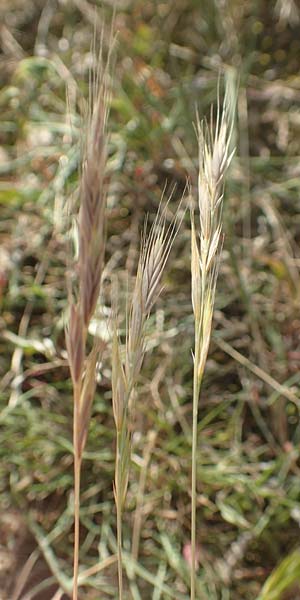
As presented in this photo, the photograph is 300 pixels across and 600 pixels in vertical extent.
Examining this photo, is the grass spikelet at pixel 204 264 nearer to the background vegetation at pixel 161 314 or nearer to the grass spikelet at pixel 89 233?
the grass spikelet at pixel 89 233

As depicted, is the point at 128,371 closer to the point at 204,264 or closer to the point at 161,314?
the point at 204,264

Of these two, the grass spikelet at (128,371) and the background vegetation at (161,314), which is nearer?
the grass spikelet at (128,371)

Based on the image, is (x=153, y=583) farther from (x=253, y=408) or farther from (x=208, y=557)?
(x=253, y=408)

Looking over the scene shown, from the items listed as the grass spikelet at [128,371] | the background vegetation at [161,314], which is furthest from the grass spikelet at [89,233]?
the background vegetation at [161,314]

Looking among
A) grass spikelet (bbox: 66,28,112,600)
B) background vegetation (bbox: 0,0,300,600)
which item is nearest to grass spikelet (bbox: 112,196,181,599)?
grass spikelet (bbox: 66,28,112,600)

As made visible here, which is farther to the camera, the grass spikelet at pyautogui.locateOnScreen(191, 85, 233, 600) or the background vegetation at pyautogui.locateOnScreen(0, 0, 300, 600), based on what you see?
the background vegetation at pyautogui.locateOnScreen(0, 0, 300, 600)

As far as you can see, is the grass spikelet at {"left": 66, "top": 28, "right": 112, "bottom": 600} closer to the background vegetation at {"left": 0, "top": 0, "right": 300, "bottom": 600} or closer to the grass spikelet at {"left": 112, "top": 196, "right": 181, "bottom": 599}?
the grass spikelet at {"left": 112, "top": 196, "right": 181, "bottom": 599}

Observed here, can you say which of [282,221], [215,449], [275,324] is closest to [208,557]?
[215,449]

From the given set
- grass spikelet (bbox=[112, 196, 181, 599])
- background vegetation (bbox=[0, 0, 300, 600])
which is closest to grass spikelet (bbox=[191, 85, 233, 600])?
grass spikelet (bbox=[112, 196, 181, 599])

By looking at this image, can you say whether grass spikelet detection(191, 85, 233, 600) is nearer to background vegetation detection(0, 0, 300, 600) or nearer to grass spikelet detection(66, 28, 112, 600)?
grass spikelet detection(66, 28, 112, 600)

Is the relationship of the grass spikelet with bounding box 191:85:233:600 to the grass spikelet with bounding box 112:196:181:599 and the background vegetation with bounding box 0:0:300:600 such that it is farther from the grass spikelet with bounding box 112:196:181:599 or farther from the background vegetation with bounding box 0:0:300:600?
the background vegetation with bounding box 0:0:300:600
